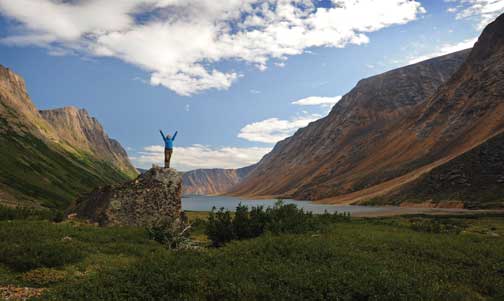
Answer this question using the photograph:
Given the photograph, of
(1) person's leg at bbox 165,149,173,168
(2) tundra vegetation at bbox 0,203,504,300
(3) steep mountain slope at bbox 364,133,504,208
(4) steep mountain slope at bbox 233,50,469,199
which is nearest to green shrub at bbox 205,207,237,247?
(2) tundra vegetation at bbox 0,203,504,300

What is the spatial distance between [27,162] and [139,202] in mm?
103859

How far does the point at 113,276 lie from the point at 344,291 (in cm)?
645

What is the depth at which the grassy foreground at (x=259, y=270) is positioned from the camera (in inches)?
348

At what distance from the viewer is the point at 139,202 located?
2489 centimetres

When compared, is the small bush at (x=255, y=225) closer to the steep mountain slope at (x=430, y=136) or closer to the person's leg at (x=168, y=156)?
the person's leg at (x=168, y=156)

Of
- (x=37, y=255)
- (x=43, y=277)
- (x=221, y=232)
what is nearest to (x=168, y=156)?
(x=221, y=232)

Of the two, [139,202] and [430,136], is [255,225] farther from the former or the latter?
[430,136]

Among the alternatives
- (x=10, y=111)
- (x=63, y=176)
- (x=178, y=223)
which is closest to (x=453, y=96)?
(x=178, y=223)

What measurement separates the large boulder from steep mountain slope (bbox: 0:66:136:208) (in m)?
41.2

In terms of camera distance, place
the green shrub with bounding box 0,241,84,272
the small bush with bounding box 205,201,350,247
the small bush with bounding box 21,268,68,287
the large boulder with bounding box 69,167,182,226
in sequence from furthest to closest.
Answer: the large boulder with bounding box 69,167,182,226 → the small bush with bounding box 205,201,350,247 → the green shrub with bounding box 0,241,84,272 → the small bush with bounding box 21,268,68,287

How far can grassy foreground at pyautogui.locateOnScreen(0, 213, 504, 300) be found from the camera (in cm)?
883

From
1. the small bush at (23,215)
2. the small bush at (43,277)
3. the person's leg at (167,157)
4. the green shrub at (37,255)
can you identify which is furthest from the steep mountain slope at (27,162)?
the small bush at (43,277)

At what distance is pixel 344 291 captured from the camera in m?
8.92

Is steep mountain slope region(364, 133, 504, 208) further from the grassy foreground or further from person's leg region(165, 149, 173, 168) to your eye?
person's leg region(165, 149, 173, 168)
